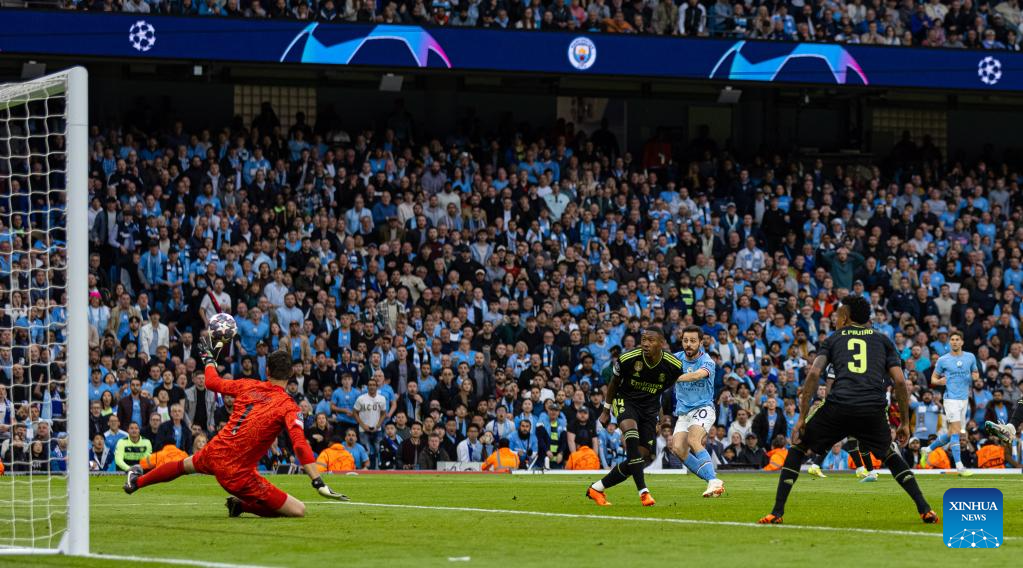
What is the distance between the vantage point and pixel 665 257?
105ft

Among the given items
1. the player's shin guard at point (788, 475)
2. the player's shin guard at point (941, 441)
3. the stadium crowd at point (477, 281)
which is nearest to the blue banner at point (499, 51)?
the stadium crowd at point (477, 281)

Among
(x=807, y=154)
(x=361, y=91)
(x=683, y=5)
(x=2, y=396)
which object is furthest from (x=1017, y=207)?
(x=2, y=396)

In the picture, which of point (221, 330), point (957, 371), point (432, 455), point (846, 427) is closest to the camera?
point (846, 427)

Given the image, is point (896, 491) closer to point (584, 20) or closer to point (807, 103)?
point (584, 20)

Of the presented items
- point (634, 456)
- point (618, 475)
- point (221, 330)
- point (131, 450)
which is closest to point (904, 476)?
point (634, 456)

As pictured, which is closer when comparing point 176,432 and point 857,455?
point 857,455

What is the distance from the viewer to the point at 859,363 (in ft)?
42.7

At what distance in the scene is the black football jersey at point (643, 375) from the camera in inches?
635

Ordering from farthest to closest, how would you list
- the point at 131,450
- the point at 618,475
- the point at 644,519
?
1. the point at 131,450
2. the point at 618,475
3. the point at 644,519

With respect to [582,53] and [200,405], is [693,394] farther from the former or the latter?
[582,53]

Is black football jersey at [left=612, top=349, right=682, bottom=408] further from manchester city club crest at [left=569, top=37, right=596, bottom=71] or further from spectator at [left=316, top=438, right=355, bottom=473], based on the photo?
manchester city club crest at [left=569, top=37, right=596, bottom=71]

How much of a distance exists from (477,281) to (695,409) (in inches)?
456

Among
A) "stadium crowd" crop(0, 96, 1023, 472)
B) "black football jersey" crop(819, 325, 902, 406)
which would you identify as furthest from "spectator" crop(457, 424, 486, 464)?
"black football jersey" crop(819, 325, 902, 406)

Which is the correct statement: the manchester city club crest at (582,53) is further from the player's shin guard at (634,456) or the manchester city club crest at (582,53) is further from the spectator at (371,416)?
the player's shin guard at (634,456)
